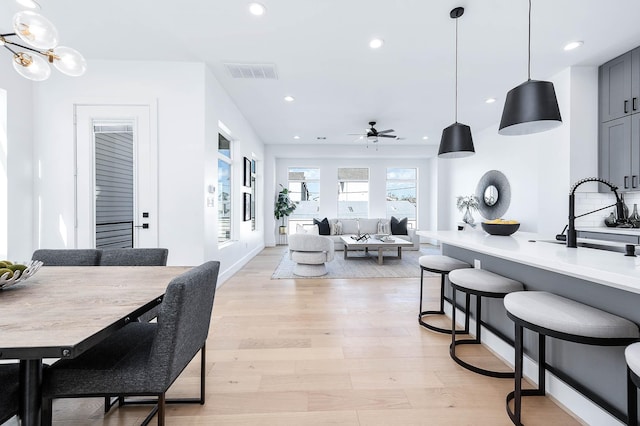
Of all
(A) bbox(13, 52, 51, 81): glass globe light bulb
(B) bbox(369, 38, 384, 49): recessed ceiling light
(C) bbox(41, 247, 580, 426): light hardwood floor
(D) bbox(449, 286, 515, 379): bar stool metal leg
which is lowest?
(C) bbox(41, 247, 580, 426): light hardwood floor

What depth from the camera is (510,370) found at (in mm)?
1953

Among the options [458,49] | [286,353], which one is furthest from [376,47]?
[286,353]

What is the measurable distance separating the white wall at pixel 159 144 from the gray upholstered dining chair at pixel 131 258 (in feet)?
4.85

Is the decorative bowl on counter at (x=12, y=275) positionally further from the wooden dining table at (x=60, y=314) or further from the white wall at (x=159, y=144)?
the white wall at (x=159, y=144)

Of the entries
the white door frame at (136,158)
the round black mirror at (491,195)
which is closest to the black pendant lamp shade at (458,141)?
the white door frame at (136,158)

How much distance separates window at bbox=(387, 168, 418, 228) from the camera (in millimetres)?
8578

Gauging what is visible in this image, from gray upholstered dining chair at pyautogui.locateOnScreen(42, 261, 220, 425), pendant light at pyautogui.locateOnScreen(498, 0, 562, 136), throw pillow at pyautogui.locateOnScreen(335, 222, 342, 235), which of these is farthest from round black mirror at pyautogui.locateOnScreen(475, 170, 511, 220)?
gray upholstered dining chair at pyautogui.locateOnScreen(42, 261, 220, 425)

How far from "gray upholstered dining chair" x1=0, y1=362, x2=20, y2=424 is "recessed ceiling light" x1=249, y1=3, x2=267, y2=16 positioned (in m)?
2.87

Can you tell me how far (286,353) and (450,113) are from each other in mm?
5169

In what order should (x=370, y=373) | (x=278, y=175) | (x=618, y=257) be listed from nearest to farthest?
(x=618, y=257) < (x=370, y=373) < (x=278, y=175)

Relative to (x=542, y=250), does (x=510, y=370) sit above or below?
below

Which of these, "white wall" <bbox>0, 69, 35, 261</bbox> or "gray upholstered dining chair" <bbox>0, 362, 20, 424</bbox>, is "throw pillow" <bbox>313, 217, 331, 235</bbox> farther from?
"gray upholstered dining chair" <bbox>0, 362, 20, 424</bbox>

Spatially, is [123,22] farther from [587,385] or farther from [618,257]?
[587,385]

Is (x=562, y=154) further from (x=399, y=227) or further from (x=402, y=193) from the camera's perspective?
(x=402, y=193)
